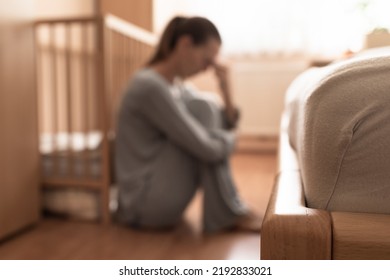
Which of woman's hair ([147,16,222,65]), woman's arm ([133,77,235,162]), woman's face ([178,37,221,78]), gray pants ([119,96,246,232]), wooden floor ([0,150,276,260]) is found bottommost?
wooden floor ([0,150,276,260])

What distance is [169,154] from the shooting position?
1.17m

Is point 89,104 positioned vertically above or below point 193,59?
below

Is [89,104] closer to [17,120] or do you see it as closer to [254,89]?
[17,120]

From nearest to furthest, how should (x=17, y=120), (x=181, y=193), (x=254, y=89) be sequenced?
1. (x=17, y=120)
2. (x=181, y=193)
3. (x=254, y=89)

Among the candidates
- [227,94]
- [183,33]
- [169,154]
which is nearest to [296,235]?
[183,33]

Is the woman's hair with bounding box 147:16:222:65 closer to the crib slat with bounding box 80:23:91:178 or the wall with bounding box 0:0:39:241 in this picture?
the crib slat with bounding box 80:23:91:178

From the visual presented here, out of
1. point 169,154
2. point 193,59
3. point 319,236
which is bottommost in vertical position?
point 169,154

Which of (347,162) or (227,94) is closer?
(347,162)

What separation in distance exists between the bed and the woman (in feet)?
2.45

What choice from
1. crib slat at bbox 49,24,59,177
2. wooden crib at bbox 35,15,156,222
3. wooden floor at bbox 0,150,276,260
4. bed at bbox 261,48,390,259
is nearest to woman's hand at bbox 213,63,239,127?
wooden floor at bbox 0,150,276,260

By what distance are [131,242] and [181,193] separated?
0.19 metres

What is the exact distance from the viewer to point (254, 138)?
1572 millimetres

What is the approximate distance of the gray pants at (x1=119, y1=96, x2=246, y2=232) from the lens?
1162 mm
